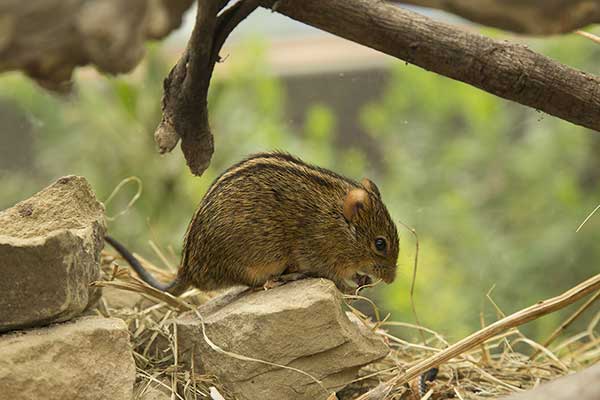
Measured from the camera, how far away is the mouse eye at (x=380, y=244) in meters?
2.99

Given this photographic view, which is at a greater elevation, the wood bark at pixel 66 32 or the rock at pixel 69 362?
the wood bark at pixel 66 32

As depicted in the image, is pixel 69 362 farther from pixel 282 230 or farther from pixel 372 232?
pixel 372 232

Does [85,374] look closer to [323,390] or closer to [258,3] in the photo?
[323,390]

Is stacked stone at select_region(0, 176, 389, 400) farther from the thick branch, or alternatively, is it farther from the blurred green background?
the blurred green background

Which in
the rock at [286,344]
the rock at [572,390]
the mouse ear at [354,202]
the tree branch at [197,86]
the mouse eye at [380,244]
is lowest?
the rock at [286,344]

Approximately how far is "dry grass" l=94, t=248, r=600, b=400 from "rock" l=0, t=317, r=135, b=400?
0.21m

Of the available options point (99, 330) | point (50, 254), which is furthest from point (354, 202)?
point (50, 254)

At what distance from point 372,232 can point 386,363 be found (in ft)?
1.62

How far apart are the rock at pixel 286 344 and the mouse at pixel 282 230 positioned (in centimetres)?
21

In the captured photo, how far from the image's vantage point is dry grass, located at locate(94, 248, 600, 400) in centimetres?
264

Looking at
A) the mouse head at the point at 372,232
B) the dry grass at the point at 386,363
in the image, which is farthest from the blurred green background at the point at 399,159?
the mouse head at the point at 372,232

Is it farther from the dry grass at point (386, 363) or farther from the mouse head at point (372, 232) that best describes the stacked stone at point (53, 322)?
the mouse head at point (372, 232)

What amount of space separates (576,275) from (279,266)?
2.13 metres

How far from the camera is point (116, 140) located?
4703mm
